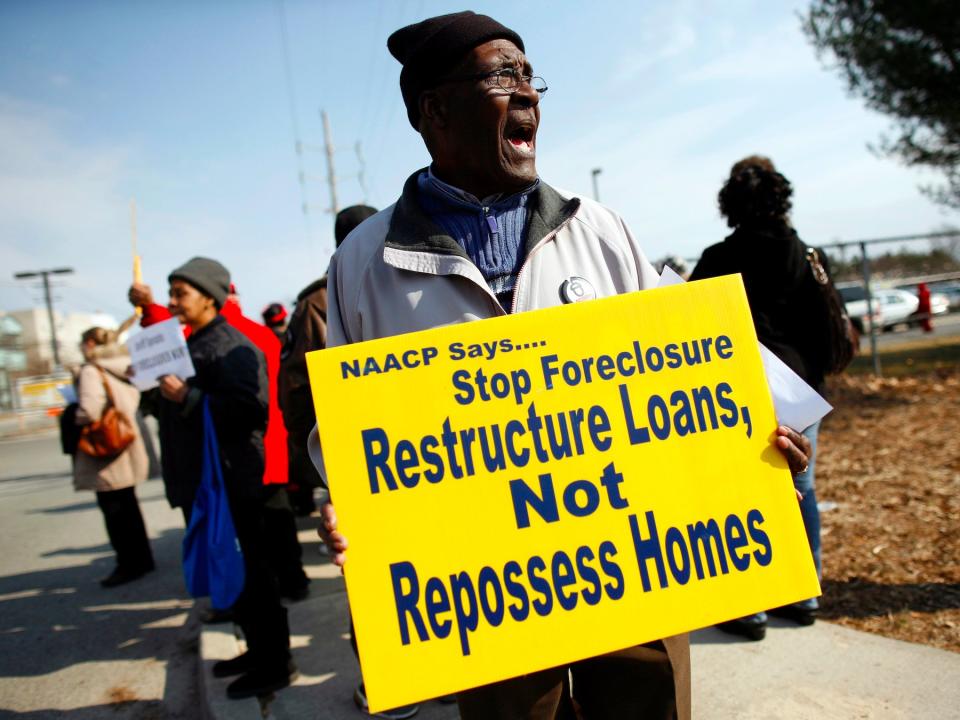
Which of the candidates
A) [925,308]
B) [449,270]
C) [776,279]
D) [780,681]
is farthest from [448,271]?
[925,308]

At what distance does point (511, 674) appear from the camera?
1303 mm

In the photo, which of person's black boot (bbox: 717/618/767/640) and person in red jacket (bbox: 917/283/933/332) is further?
person in red jacket (bbox: 917/283/933/332)

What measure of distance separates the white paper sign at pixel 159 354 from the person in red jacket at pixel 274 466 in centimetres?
38

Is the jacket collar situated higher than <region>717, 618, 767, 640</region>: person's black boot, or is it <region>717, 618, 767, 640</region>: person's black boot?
the jacket collar

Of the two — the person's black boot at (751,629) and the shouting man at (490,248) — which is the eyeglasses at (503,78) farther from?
the person's black boot at (751,629)

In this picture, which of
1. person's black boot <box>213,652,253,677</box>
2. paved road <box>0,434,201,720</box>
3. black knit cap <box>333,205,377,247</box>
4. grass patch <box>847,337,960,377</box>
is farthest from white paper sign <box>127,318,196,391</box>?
grass patch <box>847,337,960,377</box>

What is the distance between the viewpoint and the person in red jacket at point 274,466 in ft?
10.8

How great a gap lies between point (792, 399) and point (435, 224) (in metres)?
0.93

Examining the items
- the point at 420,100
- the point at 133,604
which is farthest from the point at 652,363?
the point at 133,604

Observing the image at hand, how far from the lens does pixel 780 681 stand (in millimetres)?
2633

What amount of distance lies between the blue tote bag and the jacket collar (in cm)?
198

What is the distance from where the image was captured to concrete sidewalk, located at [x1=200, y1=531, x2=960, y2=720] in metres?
2.40

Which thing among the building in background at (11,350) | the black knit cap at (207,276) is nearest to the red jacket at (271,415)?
the black knit cap at (207,276)

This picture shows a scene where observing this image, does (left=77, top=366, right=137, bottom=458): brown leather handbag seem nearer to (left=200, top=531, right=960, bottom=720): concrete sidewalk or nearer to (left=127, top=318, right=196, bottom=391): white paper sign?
(left=127, top=318, right=196, bottom=391): white paper sign
